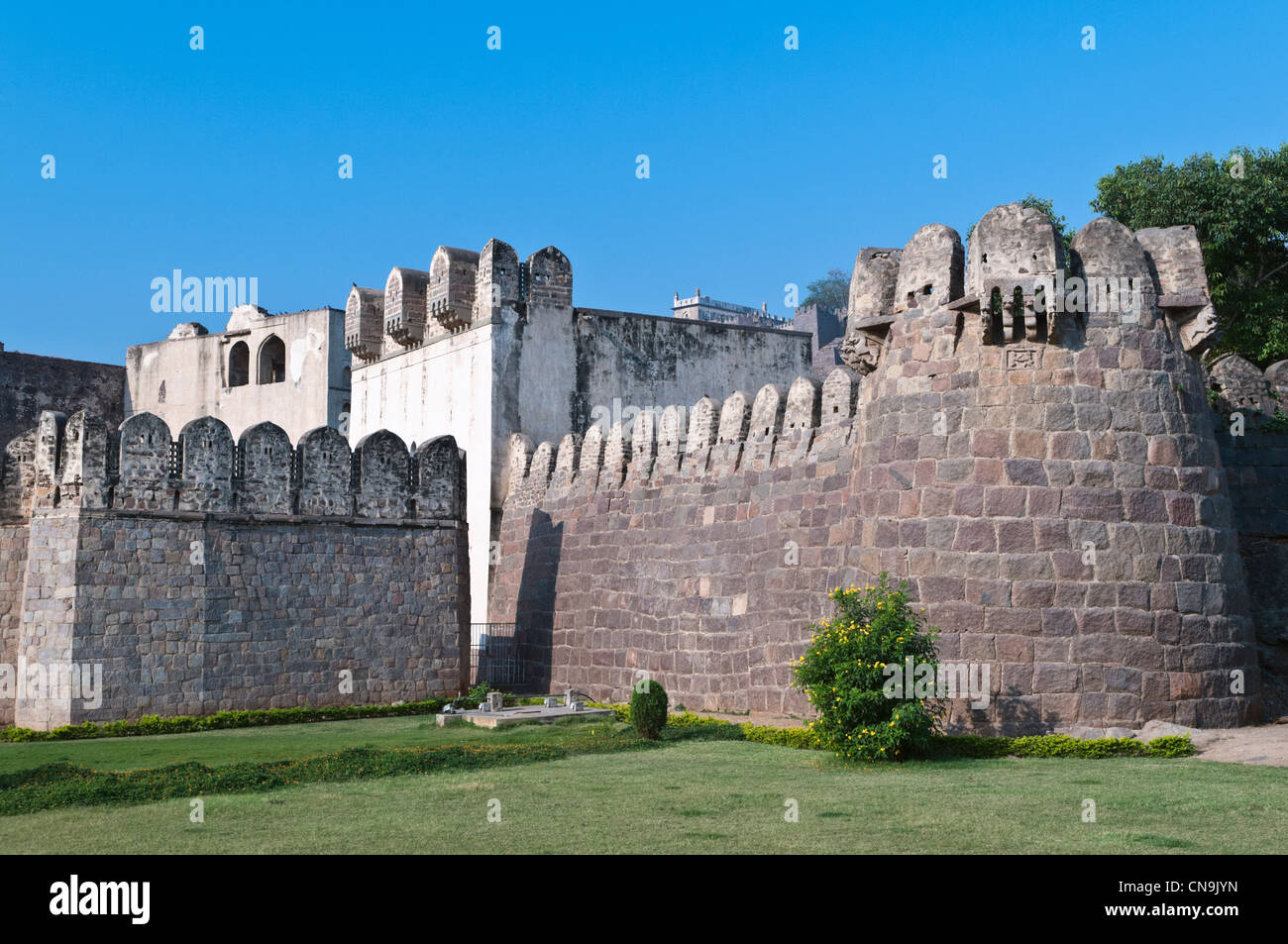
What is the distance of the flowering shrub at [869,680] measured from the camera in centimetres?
1071

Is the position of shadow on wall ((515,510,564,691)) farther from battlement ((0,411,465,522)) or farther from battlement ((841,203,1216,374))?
battlement ((841,203,1216,374))

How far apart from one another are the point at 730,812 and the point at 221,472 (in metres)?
9.77

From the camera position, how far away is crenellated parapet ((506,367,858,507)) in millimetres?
14891

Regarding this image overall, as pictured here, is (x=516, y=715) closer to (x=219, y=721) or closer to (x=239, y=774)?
(x=219, y=721)

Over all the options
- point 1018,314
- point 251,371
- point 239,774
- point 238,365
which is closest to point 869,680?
point 1018,314

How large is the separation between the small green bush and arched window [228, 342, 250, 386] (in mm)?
22426

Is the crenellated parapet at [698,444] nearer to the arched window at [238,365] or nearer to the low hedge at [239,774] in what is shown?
the low hedge at [239,774]

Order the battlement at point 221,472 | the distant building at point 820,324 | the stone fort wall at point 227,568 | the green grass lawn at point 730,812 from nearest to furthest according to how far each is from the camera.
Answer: the green grass lawn at point 730,812 < the stone fort wall at point 227,568 < the battlement at point 221,472 < the distant building at point 820,324

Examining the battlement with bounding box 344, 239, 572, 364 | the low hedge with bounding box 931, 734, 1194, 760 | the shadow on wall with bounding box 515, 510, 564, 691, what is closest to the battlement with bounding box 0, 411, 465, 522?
the shadow on wall with bounding box 515, 510, 564, 691

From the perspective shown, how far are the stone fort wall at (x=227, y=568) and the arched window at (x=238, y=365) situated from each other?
16.5 meters

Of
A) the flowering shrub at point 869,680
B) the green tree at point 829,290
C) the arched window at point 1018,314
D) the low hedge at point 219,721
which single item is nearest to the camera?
the flowering shrub at point 869,680

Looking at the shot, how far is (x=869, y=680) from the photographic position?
1078 cm

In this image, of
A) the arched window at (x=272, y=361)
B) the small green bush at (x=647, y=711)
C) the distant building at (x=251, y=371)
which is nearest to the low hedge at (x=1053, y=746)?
the small green bush at (x=647, y=711)

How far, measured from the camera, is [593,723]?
48.2ft
